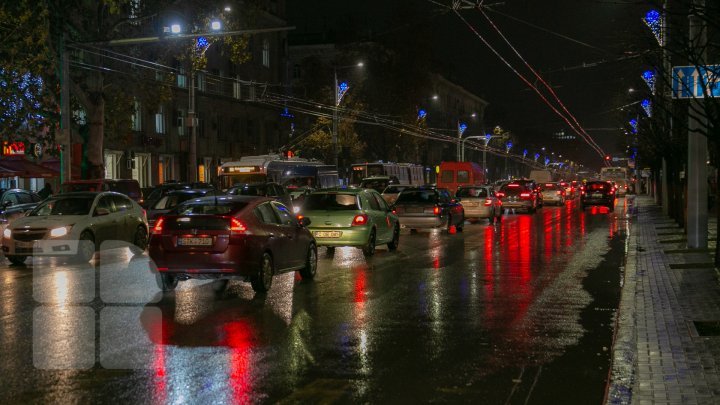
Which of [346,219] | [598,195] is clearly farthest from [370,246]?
[598,195]

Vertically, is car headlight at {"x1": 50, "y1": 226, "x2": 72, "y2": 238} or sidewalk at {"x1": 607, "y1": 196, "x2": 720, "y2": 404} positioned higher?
car headlight at {"x1": 50, "y1": 226, "x2": 72, "y2": 238}

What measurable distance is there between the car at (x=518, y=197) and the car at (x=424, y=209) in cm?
1689

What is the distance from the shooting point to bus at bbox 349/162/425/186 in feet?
180

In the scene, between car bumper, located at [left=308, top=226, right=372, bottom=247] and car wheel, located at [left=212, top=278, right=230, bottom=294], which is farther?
car bumper, located at [left=308, top=226, right=372, bottom=247]

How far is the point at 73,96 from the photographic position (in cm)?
3209

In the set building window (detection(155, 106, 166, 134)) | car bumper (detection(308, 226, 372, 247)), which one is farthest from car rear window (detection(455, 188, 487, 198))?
building window (detection(155, 106, 166, 134))

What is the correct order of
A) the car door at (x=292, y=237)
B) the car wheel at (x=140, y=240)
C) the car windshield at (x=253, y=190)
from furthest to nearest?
the car windshield at (x=253, y=190) → the car wheel at (x=140, y=240) → the car door at (x=292, y=237)

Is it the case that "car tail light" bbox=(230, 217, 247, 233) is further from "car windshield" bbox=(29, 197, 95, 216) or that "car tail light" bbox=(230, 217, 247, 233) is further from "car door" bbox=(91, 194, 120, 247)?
"car windshield" bbox=(29, 197, 95, 216)

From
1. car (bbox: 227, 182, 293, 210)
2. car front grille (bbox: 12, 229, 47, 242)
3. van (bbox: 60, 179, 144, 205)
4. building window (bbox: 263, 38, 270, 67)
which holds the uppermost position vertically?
building window (bbox: 263, 38, 270, 67)

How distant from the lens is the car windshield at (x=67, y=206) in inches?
755

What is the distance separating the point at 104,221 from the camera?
19297mm

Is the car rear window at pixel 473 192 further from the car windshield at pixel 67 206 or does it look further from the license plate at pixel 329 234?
the car windshield at pixel 67 206

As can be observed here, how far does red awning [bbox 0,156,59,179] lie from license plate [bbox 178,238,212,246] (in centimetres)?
2139

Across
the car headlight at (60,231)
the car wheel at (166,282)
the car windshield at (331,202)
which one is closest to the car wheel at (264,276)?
the car wheel at (166,282)
